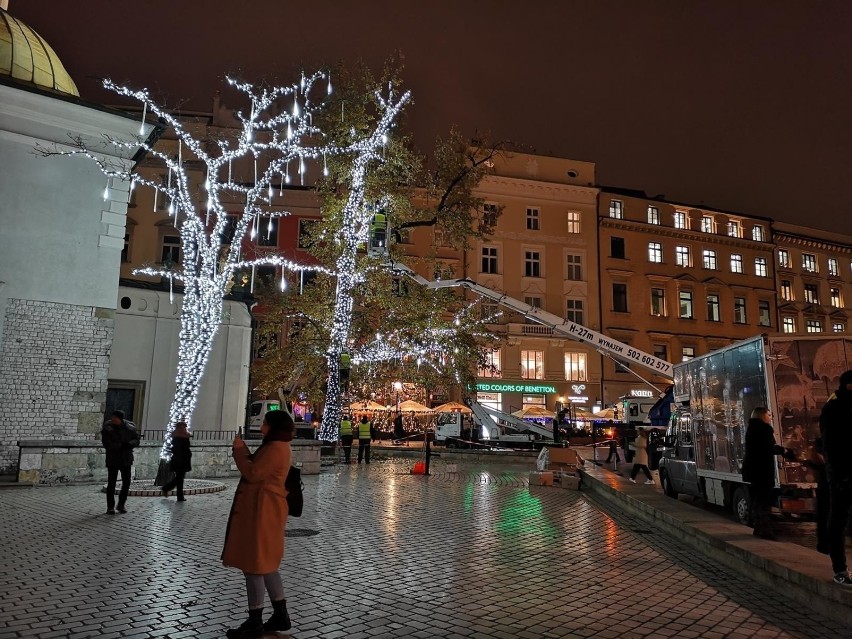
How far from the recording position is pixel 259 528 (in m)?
4.79

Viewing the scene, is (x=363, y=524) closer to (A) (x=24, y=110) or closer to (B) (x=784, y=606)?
(B) (x=784, y=606)

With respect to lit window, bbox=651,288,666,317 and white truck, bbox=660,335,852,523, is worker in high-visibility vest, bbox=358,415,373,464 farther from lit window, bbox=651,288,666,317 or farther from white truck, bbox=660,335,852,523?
lit window, bbox=651,288,666,317

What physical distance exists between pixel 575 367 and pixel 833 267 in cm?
2753

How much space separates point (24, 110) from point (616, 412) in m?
34.4

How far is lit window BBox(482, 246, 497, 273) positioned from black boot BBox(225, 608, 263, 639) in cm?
4141

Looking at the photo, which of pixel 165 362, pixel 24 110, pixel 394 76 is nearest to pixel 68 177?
pixel 24 110

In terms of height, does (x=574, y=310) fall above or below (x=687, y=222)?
below

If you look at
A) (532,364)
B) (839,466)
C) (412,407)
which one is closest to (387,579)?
(839,466)

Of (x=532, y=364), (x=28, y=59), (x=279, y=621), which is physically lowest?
(x=279, y=621)

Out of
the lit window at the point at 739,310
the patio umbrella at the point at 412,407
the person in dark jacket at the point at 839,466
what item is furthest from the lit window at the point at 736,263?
the person in dark jacket at the point at 839,466

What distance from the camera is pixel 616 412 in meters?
40.2

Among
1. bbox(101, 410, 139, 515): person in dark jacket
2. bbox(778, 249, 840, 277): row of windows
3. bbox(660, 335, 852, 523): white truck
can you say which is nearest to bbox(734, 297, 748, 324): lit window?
bbox(778, 249, 840, 277): row of windows

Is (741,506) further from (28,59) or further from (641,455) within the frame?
(28,59)

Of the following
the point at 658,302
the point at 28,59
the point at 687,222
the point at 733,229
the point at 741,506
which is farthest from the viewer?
the point at 733,229
